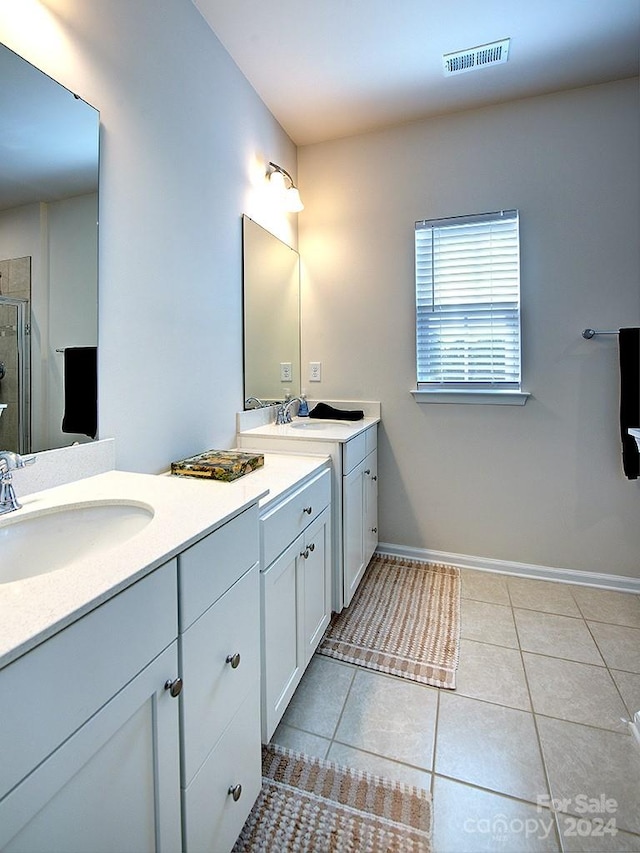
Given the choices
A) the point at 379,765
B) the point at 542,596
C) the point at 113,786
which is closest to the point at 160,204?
the point at 113,786

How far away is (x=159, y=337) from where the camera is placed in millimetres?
1517

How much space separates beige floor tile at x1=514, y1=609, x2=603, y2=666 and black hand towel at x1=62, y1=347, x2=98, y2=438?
187 centimetres

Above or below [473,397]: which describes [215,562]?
below

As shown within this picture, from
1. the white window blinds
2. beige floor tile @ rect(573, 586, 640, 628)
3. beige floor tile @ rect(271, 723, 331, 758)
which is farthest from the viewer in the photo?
the white window blinds

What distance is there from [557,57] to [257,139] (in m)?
1.42

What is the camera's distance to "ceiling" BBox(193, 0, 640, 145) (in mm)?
1683

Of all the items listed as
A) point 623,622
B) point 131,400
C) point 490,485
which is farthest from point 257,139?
point 623,622

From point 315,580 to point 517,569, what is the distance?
140cm

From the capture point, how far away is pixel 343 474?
1865 millimetres

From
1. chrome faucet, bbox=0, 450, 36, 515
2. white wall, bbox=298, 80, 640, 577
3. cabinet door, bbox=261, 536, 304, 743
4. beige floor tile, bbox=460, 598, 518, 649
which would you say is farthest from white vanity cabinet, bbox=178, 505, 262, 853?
white wall, bbox=298, 80, 640, 577

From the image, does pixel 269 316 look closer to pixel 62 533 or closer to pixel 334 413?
pixel 334 413

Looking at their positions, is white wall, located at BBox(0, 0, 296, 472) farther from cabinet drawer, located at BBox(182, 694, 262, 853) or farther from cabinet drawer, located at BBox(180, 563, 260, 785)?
cabinet drawer, located at BBox(182, 694, 262, 853)

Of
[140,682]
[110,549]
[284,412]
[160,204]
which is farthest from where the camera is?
[284,412]

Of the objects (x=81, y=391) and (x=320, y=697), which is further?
(x=320, y=697)
